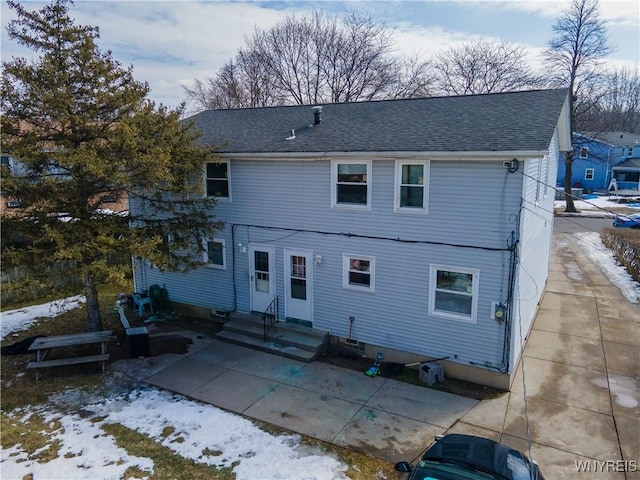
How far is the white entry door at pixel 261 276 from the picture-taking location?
11.9 m

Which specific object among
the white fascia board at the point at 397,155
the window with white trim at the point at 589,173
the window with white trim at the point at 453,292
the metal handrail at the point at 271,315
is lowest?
the metal handrail at the point at 271,315

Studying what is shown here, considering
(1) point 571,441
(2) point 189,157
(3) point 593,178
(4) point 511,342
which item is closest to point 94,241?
(2) point 189,157

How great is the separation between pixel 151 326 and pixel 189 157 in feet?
18.2

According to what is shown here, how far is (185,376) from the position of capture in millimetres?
9938

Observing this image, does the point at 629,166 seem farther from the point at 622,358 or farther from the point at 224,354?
the point at 224,354

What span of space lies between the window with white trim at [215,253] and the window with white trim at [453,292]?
6.25m

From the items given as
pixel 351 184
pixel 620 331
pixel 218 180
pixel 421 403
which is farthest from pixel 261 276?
pixel 620 331

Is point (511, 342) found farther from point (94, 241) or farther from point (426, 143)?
point (94, 241)

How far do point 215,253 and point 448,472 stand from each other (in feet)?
31.3

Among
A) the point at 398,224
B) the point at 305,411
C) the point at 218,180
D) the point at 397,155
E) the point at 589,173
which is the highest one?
the point at 397,155

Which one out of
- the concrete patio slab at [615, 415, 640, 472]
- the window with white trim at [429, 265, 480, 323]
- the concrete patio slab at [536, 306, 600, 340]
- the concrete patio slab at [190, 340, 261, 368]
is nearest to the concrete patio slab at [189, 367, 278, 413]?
the concrete patio slab at [190, 340, 261, 368]

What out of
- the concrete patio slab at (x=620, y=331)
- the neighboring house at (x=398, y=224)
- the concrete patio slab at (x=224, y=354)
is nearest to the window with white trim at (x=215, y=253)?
the neighboring house at (x=398, y=224)

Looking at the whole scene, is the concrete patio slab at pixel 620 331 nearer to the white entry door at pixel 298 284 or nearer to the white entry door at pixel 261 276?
the white entry door at pixel 298 284

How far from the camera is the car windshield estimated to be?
4867mm
